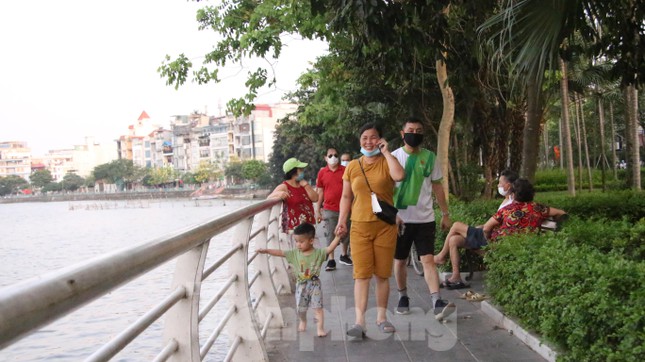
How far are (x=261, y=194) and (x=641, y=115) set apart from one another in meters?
85.8

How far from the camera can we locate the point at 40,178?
194 meters

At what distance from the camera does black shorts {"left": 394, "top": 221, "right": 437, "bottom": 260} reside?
650cm

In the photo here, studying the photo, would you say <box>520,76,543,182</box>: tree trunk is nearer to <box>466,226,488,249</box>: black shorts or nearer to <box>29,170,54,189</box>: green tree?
<box>466,226,488,249</box>: black shorts

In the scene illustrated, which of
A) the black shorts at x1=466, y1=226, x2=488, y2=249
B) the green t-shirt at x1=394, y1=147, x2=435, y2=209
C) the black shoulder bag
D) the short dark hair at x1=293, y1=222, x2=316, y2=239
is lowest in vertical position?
the black shorts at x1=466, y1=226, x2=488, y2=249

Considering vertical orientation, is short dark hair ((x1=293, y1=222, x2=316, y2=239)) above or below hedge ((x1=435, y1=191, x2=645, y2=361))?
above

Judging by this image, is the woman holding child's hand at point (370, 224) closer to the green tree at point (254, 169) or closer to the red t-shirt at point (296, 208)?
the red t-shirt at point (296, 208)

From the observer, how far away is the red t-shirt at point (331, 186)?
995 centimetres

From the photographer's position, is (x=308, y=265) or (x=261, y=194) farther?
(x=261, y=194)

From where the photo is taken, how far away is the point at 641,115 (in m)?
Result: 44.8

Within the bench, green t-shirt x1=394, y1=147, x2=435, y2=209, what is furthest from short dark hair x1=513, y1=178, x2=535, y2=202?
green t-shirt x1=394, y1=147, x2=435, y2=209

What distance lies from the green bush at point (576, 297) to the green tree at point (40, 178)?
19973 centimetres

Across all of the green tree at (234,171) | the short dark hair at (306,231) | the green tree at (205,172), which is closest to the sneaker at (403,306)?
the short dark hair at (306,231)

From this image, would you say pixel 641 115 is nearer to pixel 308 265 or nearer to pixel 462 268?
pixel 462 268

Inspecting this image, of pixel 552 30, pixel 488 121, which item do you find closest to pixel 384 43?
pixel 552 30
